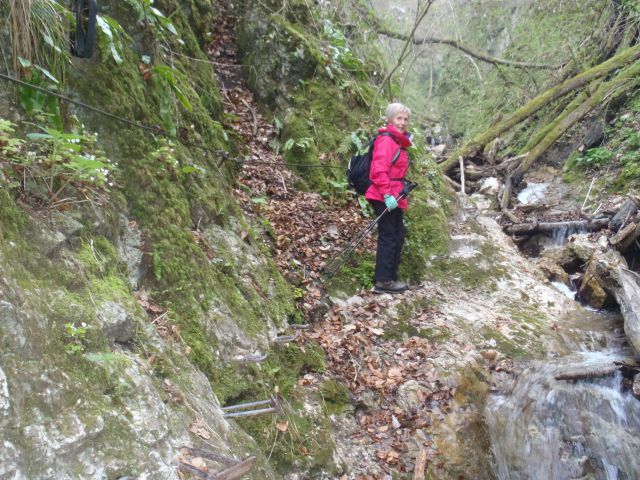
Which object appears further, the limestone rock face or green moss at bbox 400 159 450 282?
the limestone rock face

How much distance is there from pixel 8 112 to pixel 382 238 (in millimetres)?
4039

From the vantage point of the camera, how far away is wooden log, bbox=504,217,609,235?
30.2 ft

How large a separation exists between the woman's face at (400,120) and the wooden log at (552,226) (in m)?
5.15

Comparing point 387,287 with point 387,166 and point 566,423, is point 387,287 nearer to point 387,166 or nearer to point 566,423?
point 387,166

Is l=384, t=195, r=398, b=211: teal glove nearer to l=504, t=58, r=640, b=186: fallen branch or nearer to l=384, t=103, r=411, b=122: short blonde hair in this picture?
l=384, t=103, r=411, b=122: short blonde hair

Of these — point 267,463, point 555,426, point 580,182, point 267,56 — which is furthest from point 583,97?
point 267,463

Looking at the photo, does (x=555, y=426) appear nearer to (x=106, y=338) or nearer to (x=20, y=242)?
(x=106, y=338)

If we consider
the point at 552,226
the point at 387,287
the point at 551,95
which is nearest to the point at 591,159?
the point at 551,95

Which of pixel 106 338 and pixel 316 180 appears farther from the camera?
pixel 316 180

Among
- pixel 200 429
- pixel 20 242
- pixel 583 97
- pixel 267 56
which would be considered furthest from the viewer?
pixel 583 97

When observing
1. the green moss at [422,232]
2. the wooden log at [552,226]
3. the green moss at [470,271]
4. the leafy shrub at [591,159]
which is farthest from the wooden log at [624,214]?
the leafy shrub at [591,159]

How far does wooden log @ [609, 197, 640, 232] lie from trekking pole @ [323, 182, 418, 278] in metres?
5.00

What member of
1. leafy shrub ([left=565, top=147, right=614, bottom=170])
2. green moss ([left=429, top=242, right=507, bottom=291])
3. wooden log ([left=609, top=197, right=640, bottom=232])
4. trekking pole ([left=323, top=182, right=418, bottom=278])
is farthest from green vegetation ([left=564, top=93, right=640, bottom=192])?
trekking pole ([left=323, top=182, right=418, bottom=278])

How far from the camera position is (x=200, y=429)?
268 cm
